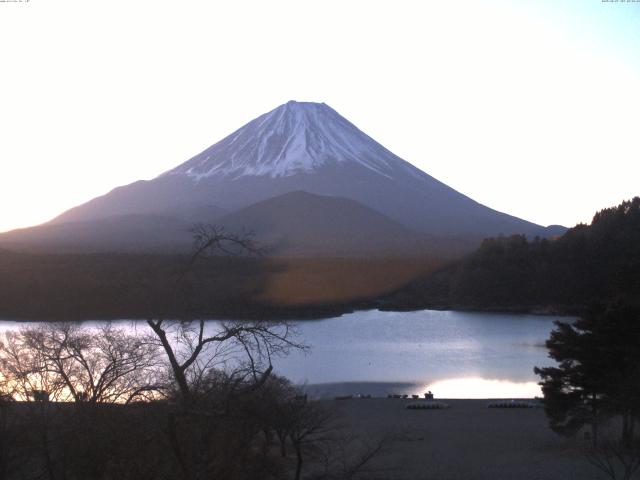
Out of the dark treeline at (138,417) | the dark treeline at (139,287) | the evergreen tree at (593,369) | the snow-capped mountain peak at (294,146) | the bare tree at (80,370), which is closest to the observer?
the dark treeline at (138,417)

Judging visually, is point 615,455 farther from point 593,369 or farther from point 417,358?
point 417,358

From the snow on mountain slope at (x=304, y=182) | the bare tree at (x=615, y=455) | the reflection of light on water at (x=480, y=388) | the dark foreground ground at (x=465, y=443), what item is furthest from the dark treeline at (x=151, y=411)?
the snow on mountain slope at (x=304, y=182)

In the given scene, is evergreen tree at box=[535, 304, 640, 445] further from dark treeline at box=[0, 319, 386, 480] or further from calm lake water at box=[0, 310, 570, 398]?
dark treeline at box=[0, 319, 386, 480]

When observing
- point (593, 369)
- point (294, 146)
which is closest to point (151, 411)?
point (593, 369)

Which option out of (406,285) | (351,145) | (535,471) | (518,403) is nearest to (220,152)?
(351,145)

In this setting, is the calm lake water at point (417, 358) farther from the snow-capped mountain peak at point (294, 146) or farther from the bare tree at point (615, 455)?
the snow-capped mountain peak at point (294, 146)

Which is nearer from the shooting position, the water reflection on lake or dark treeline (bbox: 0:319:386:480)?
dark treeline (bbox: 0:319:386:480)

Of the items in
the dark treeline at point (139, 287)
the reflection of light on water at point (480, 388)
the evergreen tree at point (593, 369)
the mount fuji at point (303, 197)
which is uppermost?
the mount fuji at point (303, 197)

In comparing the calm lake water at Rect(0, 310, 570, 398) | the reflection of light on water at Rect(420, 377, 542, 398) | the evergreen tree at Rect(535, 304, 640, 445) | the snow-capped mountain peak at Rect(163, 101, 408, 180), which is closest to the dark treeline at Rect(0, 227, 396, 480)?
the evergreen tree at Rect(535, 304, 640, 445)
